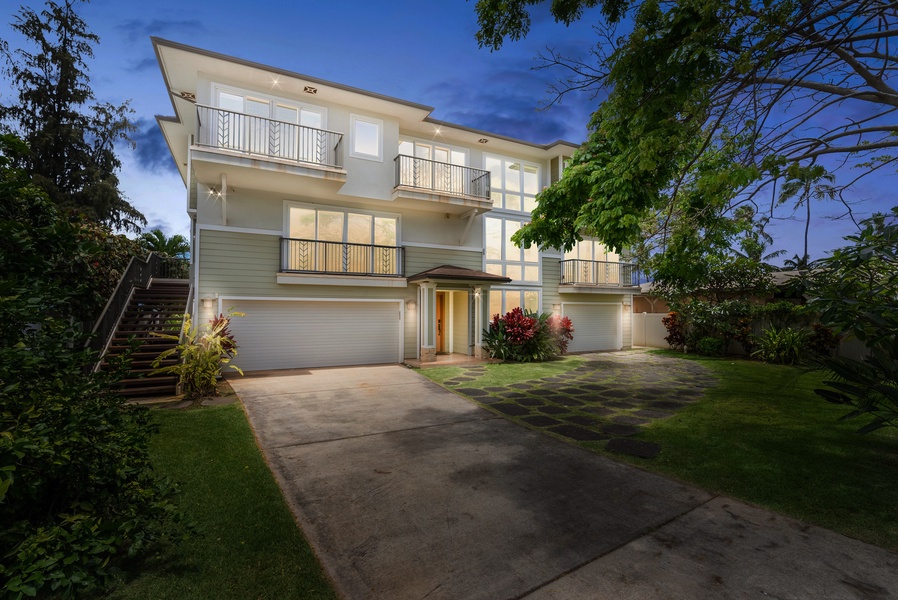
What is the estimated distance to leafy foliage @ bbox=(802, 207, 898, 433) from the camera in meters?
3.75

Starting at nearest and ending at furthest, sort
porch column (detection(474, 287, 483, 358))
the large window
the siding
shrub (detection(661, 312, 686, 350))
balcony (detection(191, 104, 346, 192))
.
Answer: balcony (detection(191, 104, 346, 192)) < the siding < porch column (detection(474, 287, 483, 358)) < the large window < shrub (detection(661, 312, 686, 350))

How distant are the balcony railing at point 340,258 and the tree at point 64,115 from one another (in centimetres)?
1391

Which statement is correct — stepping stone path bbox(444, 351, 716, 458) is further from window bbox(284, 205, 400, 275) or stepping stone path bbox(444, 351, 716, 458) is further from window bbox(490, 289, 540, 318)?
window bbox(284, 205, 400, 275)

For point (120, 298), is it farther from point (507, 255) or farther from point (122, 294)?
point (507, 255)

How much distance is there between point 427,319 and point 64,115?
2187cm

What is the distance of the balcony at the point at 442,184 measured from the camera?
41.8 ft

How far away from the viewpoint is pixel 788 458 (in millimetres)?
4789

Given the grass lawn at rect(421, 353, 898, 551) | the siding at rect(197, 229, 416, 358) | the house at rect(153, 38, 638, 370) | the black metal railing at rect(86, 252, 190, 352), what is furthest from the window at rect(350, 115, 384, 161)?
the grass lawn at rect(421, 353, 898, 551)

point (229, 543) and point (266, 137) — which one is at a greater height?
point (266, 137)

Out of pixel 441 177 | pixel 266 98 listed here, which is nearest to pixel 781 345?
pixel 441 177

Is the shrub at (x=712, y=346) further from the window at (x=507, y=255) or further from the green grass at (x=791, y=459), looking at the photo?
the green grass at (x=791, y=459)

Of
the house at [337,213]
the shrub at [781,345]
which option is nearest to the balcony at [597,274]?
the house at [337,213]

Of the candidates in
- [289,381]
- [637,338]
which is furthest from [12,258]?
[637,338]

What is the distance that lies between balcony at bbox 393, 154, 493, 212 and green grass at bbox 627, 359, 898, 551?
30.0 ft
